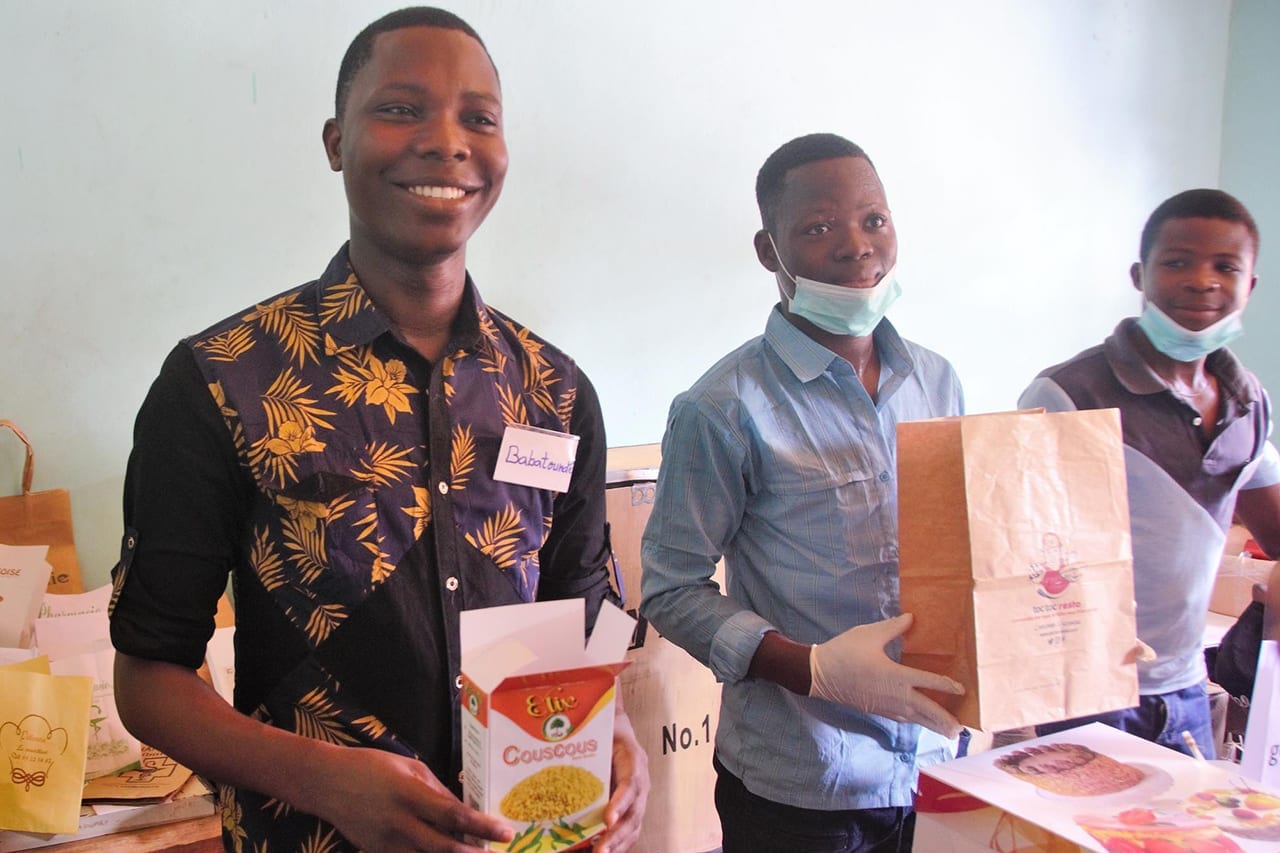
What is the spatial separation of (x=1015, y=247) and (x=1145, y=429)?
1.82 meters

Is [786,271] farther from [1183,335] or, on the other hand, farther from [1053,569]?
A: [1183,335]

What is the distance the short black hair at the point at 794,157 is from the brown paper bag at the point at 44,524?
1467mm

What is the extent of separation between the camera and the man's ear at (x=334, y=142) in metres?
1.01

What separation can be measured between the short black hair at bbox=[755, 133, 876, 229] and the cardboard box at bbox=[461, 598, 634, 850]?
0.86m

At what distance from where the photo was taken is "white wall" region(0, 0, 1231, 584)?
5.85 feet

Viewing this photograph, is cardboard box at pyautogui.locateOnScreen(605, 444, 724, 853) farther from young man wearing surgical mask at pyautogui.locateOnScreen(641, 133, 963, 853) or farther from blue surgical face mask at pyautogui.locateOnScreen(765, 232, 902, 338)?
blue surgical face mask at pyautogui.locateOnScreen(765, 232, 902, 338)

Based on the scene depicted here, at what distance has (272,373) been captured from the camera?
91 centimetres

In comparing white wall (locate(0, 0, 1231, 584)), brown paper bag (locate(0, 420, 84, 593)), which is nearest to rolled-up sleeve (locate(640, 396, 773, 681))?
white wall (locate(0, 0, 1231, 584))

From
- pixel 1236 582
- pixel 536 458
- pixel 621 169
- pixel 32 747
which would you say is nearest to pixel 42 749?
pixel 32 747

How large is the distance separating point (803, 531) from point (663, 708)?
35.8 inches

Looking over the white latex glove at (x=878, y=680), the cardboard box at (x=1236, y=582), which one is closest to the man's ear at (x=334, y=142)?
the white latex glove at (x=878, y=680)

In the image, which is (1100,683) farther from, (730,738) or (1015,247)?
(1015,247)

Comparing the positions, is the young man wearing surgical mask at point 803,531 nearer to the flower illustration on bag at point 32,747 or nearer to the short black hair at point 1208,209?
the short black hair at point 1208,209

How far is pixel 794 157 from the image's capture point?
1.38m
